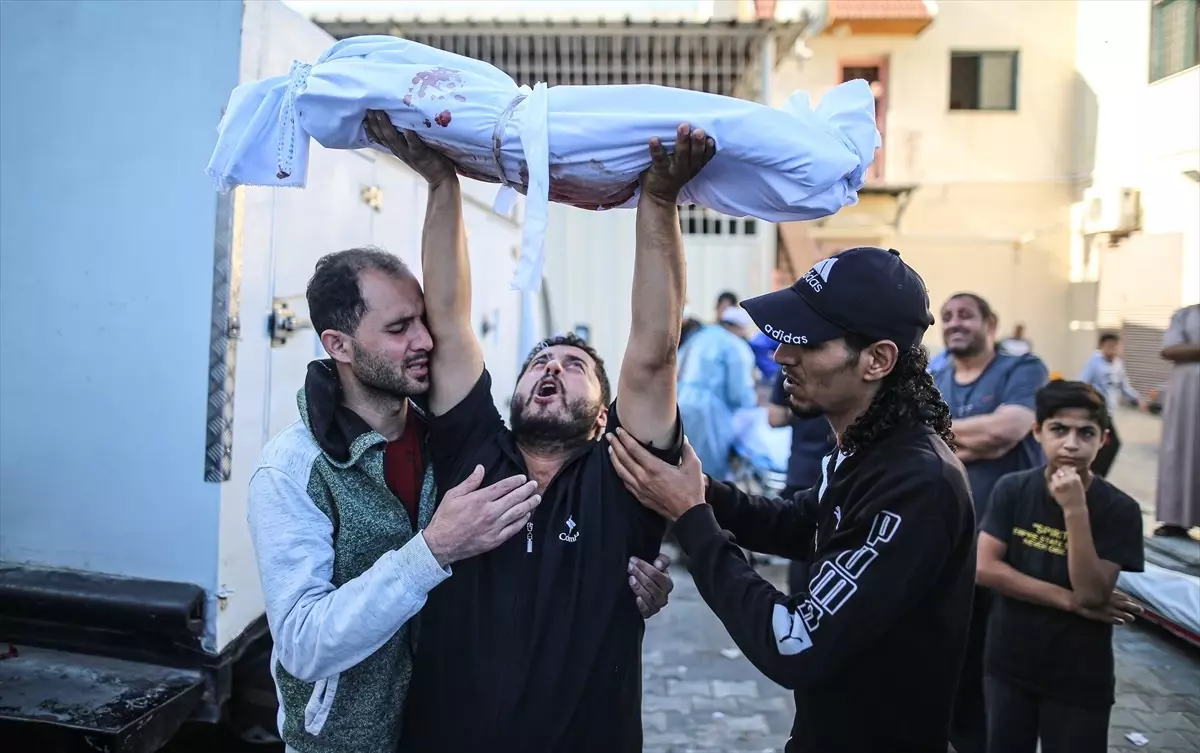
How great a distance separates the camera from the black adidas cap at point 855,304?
1.67m

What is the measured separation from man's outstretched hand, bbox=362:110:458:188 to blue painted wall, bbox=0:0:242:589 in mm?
1343

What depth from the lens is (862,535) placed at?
154 centimetres

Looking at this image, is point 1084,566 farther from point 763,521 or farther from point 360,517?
point 360,517

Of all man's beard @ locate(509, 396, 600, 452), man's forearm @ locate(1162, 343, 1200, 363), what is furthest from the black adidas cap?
man's forearm @ locate(1162, 343, 1200, 363)

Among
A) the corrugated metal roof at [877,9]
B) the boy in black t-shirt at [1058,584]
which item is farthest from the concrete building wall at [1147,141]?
the corrugated metal roof at [877,9]

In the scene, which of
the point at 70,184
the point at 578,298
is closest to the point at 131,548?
the point at 70,184

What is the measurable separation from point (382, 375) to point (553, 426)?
0.43 meters

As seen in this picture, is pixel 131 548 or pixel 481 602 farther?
pixel 131 548

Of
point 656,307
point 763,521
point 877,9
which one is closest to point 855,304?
point 656,307

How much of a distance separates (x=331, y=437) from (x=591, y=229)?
7.74 m

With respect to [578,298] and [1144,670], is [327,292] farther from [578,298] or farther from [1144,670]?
[578,298]

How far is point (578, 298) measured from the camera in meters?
9.54

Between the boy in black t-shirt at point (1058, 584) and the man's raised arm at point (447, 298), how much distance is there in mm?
1942

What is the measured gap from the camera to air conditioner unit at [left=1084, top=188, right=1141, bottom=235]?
360 centimetres
